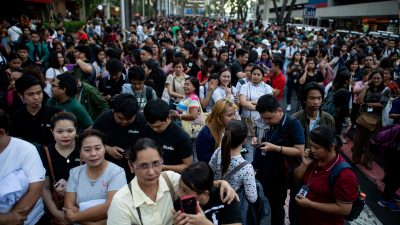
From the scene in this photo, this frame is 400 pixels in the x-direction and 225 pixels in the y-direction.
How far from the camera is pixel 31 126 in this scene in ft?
11.4

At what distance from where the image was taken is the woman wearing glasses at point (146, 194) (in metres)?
2.09

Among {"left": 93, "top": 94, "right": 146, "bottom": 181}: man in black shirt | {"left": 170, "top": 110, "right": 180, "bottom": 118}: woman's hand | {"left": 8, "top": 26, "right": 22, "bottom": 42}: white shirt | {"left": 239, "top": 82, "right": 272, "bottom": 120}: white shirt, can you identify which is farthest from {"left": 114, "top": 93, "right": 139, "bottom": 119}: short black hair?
{"left": 8, "top": 26, "right": 22, "bottom": 42}: white shirt

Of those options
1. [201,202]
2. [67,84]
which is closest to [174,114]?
[67,84]

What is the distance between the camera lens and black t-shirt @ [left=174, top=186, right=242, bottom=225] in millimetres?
2195

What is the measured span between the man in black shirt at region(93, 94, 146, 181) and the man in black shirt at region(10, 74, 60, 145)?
61 cm

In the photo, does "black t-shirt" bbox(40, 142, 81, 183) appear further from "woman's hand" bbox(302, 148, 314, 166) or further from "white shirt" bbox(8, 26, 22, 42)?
"white shirt" bbox(8, 26, 22, 42)

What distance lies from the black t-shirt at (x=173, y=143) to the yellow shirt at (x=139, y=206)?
38.6 inches

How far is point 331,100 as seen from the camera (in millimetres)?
5438

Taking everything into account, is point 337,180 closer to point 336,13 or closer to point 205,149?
point 205,149

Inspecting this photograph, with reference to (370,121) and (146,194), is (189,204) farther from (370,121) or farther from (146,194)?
(370,121)

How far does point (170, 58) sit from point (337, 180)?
5.64 m

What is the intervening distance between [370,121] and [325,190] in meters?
3.40

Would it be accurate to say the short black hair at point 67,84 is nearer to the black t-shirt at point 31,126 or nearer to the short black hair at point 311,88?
the black t-shirt at point 31,126

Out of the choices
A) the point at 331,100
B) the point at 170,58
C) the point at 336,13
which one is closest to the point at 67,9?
the point at 336,13
